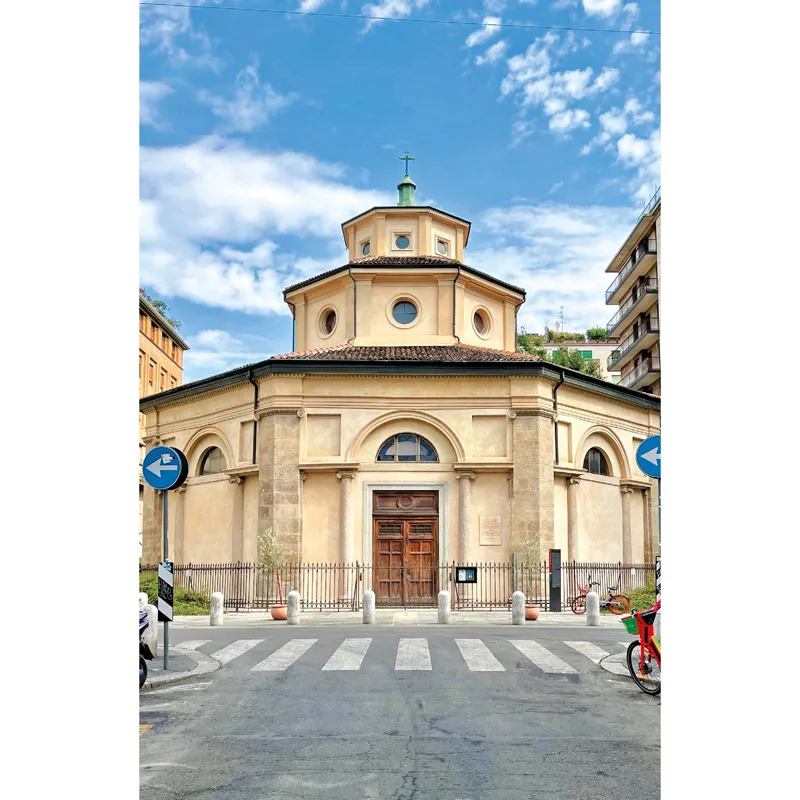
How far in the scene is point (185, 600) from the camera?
951 inches

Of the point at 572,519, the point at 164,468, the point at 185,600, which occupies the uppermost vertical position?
the point at 164,468

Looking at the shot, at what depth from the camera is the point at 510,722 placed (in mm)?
7750

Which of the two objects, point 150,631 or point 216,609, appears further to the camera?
point 216,609

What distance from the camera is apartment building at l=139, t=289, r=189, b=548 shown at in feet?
156

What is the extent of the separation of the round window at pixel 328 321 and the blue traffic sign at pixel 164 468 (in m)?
19.5

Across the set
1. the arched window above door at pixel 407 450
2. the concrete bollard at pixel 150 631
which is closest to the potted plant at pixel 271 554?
the arched window above door at pixel 407 450

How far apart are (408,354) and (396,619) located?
9.21 m

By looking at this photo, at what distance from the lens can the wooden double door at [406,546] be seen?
2458 centimetres

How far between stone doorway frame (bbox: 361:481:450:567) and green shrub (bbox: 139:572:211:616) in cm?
473

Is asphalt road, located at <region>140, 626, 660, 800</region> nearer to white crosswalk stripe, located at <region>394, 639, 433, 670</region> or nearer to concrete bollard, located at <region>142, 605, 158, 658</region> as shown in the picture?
white crosswalk stripe, located at <region>394, 639, 433, 670</region>

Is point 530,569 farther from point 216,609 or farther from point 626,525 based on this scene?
point 216,609

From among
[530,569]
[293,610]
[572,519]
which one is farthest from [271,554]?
[572,519]
